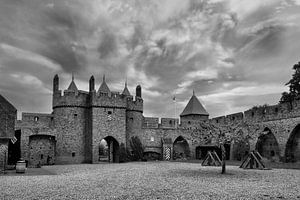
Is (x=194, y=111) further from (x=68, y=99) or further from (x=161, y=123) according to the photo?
(x=68, y=99)

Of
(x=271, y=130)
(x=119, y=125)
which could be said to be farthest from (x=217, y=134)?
(x=119, y=125)

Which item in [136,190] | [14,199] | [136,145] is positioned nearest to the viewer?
[14,199]

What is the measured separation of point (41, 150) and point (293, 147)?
19983 mm

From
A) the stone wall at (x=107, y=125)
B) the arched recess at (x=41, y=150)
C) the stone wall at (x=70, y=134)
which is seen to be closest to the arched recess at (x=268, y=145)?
the stone wall at (x=107, y=125)

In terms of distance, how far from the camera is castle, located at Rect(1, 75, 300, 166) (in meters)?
24.7

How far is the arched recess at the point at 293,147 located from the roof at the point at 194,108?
50.4ft

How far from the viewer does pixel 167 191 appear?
1007 cm

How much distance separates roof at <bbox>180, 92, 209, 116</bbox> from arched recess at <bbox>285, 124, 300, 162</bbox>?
605 inches

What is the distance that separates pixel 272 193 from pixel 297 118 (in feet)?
48.3

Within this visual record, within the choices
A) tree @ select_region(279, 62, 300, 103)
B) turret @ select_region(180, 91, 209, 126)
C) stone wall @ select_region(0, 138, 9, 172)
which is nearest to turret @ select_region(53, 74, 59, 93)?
stone wall @ select_region(0, 138, 9, 172)

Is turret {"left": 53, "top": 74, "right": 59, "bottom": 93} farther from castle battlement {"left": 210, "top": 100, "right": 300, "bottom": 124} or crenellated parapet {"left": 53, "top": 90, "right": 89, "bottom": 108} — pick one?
castle battlement {"left": 210, "top": 100, "right": 300, "bottom": 124}

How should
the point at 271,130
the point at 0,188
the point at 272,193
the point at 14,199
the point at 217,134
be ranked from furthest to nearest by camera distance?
1. the point at 271,130
2. the point at 217,134
3. the point at 0,188
4. the point at 272,193
5. the point at 14,199

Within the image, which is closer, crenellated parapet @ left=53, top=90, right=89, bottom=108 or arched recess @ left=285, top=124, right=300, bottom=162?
arched recess @ left=285, top=124, right=300, bottom=162

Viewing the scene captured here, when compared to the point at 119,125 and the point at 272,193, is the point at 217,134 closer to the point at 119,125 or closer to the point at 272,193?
the point at 272,193
